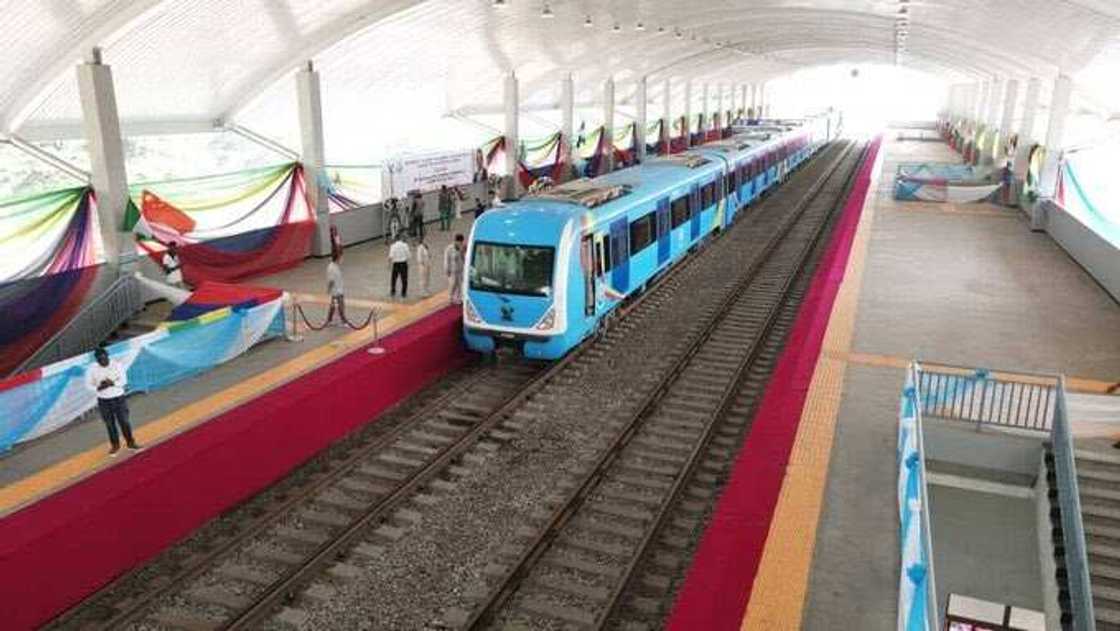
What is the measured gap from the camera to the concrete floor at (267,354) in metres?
9.72

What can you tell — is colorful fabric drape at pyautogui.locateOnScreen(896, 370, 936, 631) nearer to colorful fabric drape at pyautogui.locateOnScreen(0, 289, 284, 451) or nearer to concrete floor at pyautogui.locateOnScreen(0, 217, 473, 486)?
concrete floor at pyautogui.locateOnScreen(0, 217, 473, 486)

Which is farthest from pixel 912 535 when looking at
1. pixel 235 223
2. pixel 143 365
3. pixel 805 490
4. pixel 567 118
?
pixel 567 118

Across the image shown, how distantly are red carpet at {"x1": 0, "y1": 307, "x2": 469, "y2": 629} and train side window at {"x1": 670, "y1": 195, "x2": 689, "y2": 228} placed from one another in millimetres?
7701

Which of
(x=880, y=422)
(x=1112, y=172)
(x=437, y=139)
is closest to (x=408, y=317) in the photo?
(x=880, y=422)

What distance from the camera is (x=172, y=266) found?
50.5 ft

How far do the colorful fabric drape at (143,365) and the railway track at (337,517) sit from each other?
2.85 meters

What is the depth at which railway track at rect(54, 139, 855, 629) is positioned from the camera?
298 inches

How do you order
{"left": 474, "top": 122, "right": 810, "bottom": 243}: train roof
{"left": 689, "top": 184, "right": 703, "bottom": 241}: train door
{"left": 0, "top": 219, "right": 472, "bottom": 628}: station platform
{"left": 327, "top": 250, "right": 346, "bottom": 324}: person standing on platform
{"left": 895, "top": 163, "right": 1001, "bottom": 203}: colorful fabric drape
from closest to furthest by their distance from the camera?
{"left": 0, "top": 219, "right": 472, "bottom": 628}: station platform, {"left": 474, "top": 122, "right": 810, "bottom": 243}: train roof, {"left": 327, "top": 250, "right": 346, "bottom": 324}: person standing on platform, {"left": 689, "top": 184, "right": 703, "bottom": 241}: train door, {"left": 895, "top": 163, "right": 1001, "bottom": 203}: colorful fabric drape

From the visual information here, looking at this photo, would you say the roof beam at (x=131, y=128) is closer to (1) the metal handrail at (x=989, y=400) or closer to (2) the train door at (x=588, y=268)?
(2) the train door at (x=588, y=268)

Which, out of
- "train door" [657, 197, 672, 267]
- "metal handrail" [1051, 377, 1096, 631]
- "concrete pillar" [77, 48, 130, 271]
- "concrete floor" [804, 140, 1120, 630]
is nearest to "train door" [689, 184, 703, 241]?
"train door" [657, 197, 672, 267]

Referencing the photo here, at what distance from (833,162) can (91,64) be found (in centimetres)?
4291

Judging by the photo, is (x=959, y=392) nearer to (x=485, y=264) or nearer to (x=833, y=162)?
(x=485, y=264)

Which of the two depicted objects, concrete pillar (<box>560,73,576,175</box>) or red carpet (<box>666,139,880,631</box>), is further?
concrete pillar (<box>560,73,576,175</box>)

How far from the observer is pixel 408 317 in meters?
14.9
